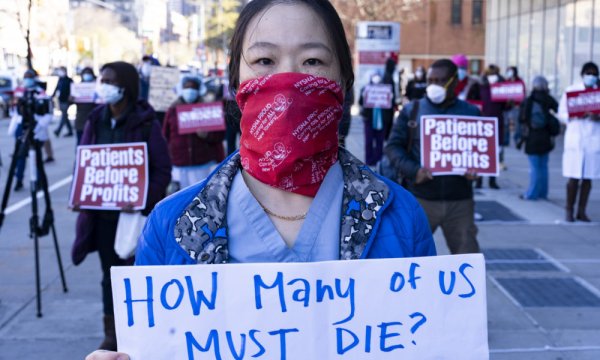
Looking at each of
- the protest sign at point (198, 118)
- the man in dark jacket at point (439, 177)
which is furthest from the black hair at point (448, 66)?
the protest sign at point (198, 118)

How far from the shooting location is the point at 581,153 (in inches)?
378

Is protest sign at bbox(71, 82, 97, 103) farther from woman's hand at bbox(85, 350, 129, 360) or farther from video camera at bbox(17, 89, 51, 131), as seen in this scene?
woman's hand at bbox(85, 350, 129, 360)

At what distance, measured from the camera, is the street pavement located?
5484 millimetres

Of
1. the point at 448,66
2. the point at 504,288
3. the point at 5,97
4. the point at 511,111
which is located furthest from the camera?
the point at 5,97

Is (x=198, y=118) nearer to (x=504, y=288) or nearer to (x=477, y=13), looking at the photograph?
(x=504, y=288)

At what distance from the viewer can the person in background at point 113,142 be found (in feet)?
17.5

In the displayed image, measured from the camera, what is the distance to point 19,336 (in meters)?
5.70

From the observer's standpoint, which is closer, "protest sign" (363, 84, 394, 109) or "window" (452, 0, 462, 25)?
"protest sign" (363, 84, 394, 109)

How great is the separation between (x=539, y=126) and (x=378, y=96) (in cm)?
488

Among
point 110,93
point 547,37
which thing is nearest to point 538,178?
point 110,93

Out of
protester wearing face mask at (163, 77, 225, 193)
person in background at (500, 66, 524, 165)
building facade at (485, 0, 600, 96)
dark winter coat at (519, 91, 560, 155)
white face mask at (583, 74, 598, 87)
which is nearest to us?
protester wearing face mask at (163, 77, 225, 193)

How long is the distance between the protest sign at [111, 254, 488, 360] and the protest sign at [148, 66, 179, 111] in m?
10.9

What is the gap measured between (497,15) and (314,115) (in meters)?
32.3

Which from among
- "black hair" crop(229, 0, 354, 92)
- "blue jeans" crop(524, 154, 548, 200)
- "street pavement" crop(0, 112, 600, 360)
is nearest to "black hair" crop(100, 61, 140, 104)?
"street pavement" crop(0, 112, 600, 360)
